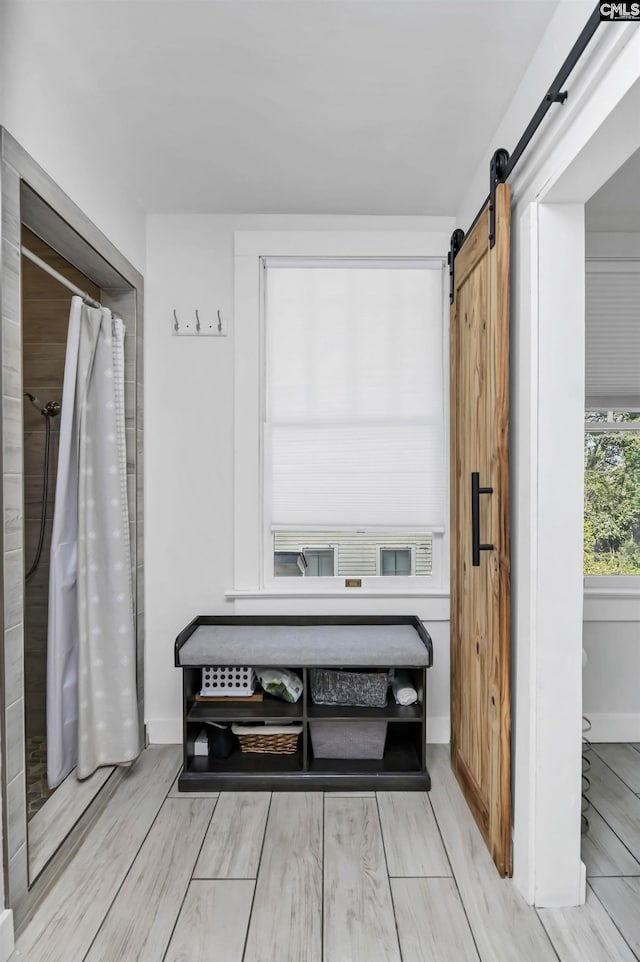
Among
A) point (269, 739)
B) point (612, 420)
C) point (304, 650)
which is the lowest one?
point (269, 739)

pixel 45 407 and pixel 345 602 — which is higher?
pixel 45 407

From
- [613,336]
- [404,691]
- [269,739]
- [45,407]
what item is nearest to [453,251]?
[613,336]

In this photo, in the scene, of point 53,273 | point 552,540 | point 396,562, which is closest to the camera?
point 552,540

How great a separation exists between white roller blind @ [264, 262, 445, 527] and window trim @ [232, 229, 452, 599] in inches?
2.6

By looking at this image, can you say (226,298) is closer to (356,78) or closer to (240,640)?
(356,78)

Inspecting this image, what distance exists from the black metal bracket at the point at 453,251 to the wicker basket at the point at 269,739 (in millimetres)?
2051

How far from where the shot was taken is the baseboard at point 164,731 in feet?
9.89

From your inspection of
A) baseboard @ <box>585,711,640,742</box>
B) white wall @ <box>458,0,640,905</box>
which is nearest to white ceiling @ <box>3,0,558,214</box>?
white wall @ <box>458,0,640,905</box>

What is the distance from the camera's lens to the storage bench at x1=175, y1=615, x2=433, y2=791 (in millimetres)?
2576

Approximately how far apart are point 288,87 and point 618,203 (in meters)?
1.67

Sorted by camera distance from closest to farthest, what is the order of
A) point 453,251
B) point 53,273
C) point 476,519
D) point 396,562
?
point 476,519 < point 53,273 < point 453,251 < point 396,562

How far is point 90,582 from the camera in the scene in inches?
96.8

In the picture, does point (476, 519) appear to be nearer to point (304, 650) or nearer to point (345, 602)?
point (304, 650)

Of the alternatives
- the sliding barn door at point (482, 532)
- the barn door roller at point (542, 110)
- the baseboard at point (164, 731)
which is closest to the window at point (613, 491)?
the sliding barn door at point (482, 532)
